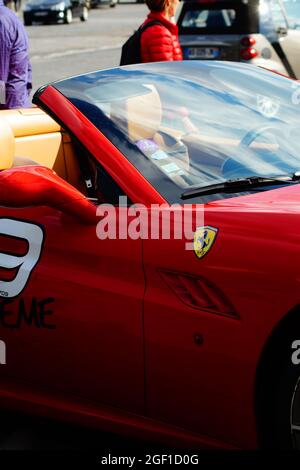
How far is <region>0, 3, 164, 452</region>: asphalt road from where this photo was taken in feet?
13.4

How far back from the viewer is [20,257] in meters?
3.74

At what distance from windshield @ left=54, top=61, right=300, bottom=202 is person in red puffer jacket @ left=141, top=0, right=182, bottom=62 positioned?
360 cm

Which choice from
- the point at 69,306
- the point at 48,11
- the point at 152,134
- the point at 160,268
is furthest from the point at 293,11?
the point at 48,11

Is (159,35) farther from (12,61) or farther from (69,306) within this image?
(69,306)

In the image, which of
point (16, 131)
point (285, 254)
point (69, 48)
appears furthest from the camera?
point (69, 48)

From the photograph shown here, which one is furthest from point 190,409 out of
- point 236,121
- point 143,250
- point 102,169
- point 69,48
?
point 69,48

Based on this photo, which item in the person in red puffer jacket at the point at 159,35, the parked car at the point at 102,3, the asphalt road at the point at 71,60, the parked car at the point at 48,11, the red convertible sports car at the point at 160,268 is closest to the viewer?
the red convertible sports car at the point at 160,268

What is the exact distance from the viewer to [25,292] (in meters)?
3.73

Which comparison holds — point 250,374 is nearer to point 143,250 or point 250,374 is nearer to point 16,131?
point 143,250

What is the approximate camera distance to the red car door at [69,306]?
11.3ft

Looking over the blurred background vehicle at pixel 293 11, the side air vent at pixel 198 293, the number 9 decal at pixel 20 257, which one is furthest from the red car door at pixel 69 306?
the blurred background vehicle at pixel 293 11

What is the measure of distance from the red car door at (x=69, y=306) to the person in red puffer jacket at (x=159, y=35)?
4.33 metres

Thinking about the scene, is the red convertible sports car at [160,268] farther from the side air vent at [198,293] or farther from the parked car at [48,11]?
the parked car at [48,11]

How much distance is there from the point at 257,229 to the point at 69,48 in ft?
84.5
